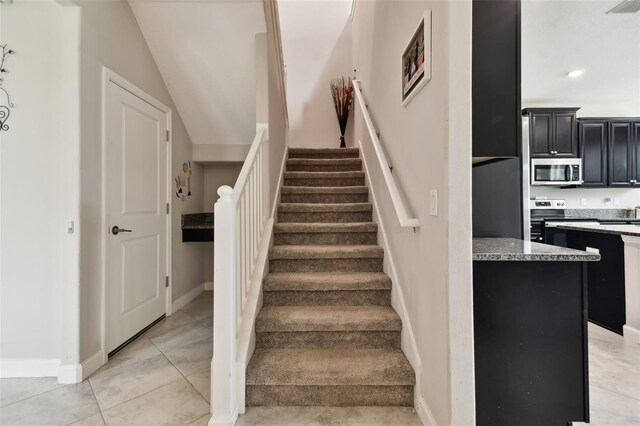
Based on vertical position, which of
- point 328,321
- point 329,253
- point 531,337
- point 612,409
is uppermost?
point 329,253

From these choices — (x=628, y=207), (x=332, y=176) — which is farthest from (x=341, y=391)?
A: (x=628, y=207)

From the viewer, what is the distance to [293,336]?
5.96ft

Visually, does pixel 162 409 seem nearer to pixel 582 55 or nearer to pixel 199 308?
pixel 199 308

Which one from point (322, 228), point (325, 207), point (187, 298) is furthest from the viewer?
point (187, 298)

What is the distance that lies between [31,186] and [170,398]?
1654 mm

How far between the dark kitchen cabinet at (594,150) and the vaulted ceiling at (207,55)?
4.84 meters

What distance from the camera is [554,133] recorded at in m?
4.19

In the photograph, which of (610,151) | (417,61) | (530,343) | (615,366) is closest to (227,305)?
(530,343)

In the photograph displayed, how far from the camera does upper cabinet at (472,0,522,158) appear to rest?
1350 mm

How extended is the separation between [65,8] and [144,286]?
6.96ft

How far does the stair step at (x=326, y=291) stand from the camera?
6.68ft

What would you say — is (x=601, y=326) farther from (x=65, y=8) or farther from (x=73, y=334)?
(x=65, y=8)

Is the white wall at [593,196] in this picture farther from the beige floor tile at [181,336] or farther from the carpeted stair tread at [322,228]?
the beige floor tile at [181,336]

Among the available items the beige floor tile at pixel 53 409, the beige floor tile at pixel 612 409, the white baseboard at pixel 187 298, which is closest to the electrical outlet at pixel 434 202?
the beige floor tile at pixel 612 409
